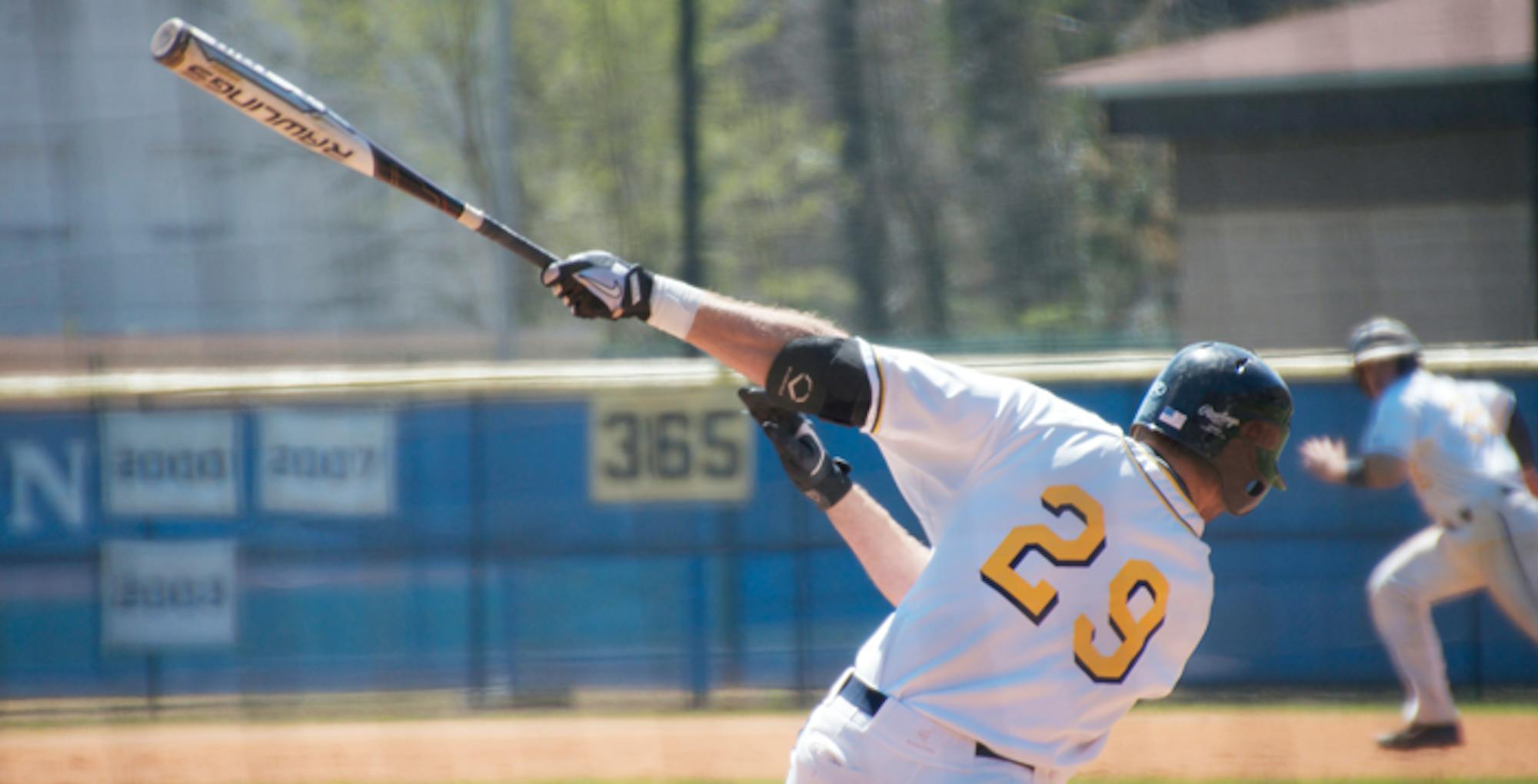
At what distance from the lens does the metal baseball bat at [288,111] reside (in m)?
2.49

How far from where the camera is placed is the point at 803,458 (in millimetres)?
2855

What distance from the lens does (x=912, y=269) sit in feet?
23.1

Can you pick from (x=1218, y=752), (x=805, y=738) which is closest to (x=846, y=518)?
(x=805, y=738)

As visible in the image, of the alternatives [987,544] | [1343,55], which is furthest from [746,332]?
[1343,55]

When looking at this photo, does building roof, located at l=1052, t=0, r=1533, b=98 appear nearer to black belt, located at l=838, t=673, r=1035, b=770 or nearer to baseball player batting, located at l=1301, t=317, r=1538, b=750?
baseball player batting, located at l=1301, t=317, r=1538, b=750

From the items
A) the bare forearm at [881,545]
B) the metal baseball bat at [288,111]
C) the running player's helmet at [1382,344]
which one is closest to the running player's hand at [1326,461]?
the running player's helmet at [1382,344]

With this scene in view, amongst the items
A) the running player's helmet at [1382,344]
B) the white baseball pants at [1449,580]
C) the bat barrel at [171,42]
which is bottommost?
the white baseball pants at [1449,580]

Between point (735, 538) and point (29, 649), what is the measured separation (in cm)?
306

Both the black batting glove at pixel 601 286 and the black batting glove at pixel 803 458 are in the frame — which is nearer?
the black batting glove at pixel 601 286

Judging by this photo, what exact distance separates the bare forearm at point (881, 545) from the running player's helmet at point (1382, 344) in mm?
3938

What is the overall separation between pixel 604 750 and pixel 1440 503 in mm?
3637

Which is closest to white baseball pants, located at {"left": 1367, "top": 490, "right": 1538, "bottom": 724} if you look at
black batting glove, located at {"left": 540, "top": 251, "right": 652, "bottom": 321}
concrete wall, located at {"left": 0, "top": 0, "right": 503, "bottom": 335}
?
concrete wall, located at {"left": 0, "top": 0, "right": 503, "bottom": 335}

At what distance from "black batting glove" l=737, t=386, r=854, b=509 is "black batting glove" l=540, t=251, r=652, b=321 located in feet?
1.60

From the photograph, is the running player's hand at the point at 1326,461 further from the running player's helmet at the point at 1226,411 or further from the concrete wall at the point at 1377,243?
the running player's helmet at the point at 1226,411
